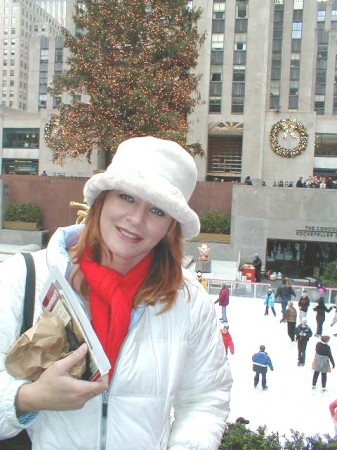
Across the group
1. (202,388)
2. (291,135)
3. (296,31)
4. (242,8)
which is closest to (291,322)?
(202,388)

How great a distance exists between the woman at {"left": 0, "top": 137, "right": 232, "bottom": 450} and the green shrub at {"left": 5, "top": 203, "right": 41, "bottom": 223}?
22426mm

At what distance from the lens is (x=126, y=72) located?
2219 centimetres

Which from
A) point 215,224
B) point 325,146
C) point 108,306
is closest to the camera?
point 108,306

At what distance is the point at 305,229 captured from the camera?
21.6 m

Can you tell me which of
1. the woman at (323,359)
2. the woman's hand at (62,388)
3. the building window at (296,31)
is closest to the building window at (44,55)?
the building window at (296,31)

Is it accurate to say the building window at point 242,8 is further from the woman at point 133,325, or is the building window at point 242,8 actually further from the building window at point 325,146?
the woman at point 133,325

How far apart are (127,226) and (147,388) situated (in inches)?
23.0

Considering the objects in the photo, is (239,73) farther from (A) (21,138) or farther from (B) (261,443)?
(B) (261,443)

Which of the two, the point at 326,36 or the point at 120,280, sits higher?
the point at 326,36

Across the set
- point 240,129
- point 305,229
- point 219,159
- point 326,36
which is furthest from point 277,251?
point 326,36

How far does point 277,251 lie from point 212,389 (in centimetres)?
2242

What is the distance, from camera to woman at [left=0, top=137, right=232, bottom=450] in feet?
5.28

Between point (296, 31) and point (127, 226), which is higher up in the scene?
point (296, 31)

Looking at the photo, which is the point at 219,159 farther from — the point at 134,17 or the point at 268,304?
the point at 268,304
